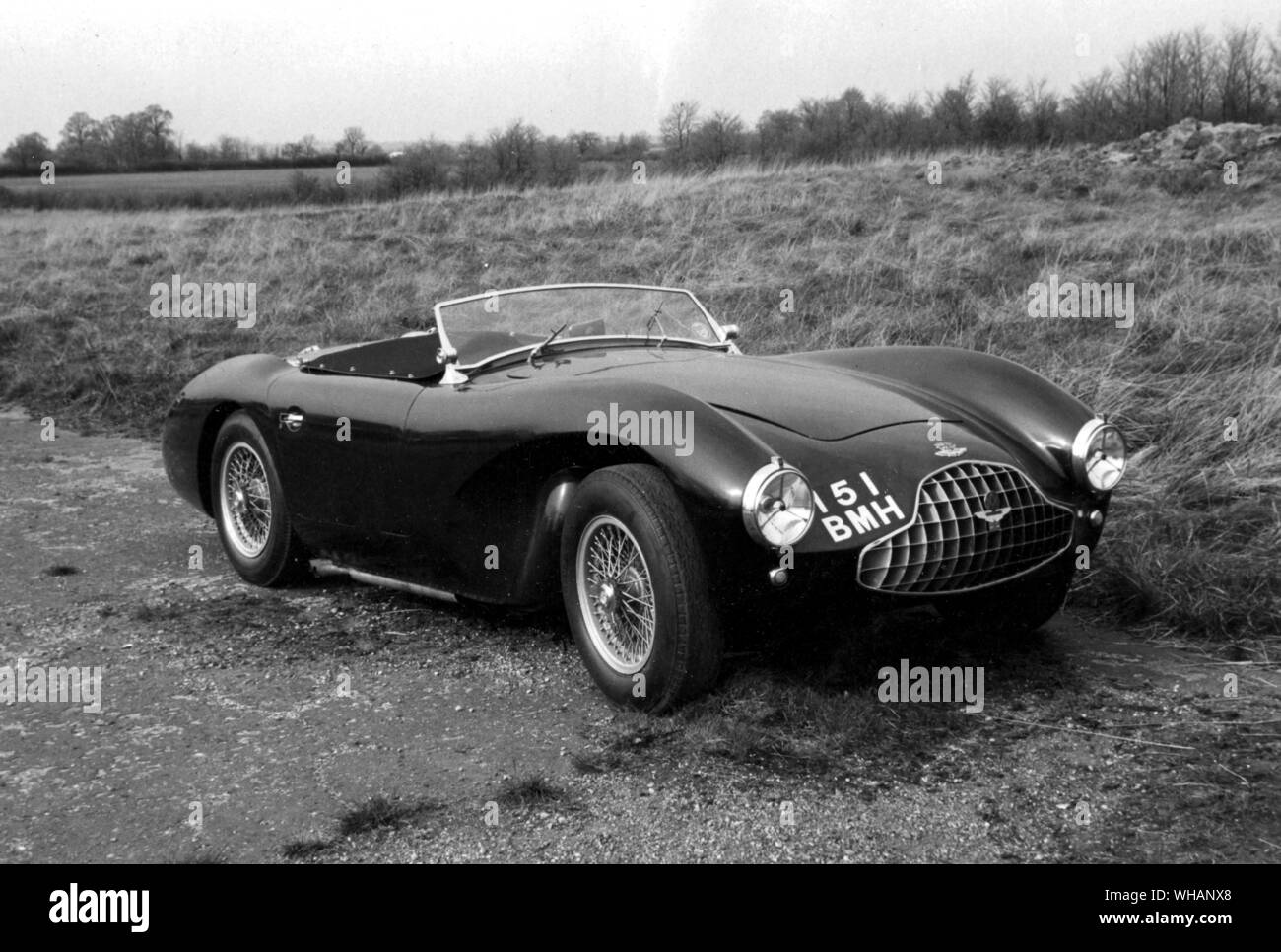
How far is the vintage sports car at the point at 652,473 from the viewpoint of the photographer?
3.64 metres

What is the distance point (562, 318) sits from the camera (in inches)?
204

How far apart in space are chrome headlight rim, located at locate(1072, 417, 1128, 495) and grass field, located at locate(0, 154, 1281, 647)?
0.81m

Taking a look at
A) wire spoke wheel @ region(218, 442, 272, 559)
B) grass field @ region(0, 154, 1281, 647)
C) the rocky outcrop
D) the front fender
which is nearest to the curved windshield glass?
the front fender

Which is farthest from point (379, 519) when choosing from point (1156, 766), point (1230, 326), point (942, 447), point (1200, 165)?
point (1200, 165)

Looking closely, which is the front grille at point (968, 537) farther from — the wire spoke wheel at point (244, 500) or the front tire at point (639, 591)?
the wire spoke wheel at point (244, 500)

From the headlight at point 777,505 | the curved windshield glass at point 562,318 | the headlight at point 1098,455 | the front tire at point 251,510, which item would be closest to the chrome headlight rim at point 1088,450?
the headlight at point 1098,455

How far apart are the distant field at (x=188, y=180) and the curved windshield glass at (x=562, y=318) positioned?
80.5 ft

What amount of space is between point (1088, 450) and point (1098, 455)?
5 centimetres

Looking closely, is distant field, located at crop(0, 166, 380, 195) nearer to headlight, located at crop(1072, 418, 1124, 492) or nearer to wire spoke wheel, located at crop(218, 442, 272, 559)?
wire spoke wheel, located at crop(218, 442, 272, 559)

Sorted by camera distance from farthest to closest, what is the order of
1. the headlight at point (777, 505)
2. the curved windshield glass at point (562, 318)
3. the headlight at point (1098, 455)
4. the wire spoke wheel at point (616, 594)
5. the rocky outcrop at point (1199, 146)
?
the rocky outcrop at point (1199, 146) < the curved windshield glass at point (562, 318) < the headlight at point (1098, 455) < the wire spoke wheel at point (616, 594) < the headlight at point (777, 505)

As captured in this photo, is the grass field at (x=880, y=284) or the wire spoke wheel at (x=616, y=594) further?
the grass field at (x=880, y=284)

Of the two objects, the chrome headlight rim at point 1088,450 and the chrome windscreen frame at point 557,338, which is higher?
the chrome windscreen frame at point 557,338

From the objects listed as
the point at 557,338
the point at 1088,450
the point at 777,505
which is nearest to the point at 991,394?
the point at 1088,450

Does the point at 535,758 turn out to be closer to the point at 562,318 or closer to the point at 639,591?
the point at 639,591
